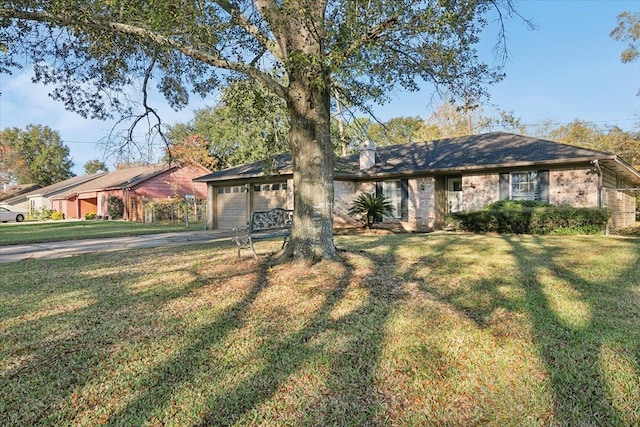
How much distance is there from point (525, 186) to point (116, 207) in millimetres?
29269

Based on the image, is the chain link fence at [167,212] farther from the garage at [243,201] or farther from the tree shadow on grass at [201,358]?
the tree shadow on grass at [201,358]

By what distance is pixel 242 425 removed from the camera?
2.35 m

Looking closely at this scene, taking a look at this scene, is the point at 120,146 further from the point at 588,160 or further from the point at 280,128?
the point at 588,160

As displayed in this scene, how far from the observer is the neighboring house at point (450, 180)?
13.4 meters

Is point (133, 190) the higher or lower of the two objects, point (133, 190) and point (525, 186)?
the higher

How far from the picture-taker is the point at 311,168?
6.14 metres

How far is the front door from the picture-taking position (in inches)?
650

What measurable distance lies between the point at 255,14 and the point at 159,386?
6713 mm

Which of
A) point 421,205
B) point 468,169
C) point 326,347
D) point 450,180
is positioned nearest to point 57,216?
point 421,205

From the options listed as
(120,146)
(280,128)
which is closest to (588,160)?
(280,128)

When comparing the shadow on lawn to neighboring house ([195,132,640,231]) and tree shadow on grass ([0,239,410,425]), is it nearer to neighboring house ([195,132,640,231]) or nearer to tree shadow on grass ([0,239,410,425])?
tree shadow on grass ([0,239,410,425])

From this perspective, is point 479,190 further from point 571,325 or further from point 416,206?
point 571,325

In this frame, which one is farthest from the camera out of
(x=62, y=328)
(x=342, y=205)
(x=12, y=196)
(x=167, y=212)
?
(x=12, y=196)

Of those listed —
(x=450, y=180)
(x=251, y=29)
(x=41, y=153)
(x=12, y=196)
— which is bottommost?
(x=450, y=180)
